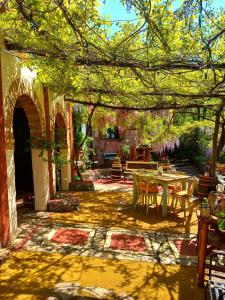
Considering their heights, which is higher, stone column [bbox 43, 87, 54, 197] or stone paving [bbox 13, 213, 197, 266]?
stone column [bbox 43, 87, 54, 197]

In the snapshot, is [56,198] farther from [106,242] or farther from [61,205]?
[106,242]

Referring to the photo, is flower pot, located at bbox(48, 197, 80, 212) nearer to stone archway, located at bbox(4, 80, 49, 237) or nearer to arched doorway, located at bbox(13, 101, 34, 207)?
stone archway, located at bbox(4, 80, 49, 237)

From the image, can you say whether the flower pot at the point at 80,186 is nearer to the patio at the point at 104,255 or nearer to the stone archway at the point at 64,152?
the stone archway at the point at 64,152

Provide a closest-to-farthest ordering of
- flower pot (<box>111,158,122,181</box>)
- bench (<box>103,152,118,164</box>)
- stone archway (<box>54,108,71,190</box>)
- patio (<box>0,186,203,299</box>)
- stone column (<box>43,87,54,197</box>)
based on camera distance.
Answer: patio (<box>0,186,203,299</box>) → stone column (<box>43,87,54,197</box>) → stone archway (<box>54,108,71,190</box>) → flower pot (<box>111,158,122,181</box>) → bench (<box>103,152,118,164</box>)

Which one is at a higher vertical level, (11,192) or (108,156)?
(108,156)

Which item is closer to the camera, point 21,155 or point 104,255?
point 104,255

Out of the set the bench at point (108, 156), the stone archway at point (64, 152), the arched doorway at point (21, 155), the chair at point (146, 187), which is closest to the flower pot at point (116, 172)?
the stone archway at point (64, 152)

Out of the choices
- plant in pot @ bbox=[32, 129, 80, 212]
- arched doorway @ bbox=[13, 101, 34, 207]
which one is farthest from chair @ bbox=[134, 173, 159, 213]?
arched doorway @ bbox=[13, 101, 34, 207]

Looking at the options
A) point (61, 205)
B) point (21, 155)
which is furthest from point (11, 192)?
point (21, 155)

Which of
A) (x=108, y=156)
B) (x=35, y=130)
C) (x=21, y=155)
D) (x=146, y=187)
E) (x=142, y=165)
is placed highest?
(x=35, y=130)

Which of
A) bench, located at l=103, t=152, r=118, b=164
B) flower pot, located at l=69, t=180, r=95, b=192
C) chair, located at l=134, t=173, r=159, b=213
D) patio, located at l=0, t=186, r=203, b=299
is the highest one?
bench, located at l=103, t=152, r=118, b=164

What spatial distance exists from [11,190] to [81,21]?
2.78m

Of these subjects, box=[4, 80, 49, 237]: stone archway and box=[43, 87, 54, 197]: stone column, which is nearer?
box=[4, 80, 49, 237]: stone archway

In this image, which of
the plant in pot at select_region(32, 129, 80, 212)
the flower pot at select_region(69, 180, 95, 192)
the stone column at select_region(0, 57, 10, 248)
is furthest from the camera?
the flower pot at select_region(69, 180, 95, 192)
